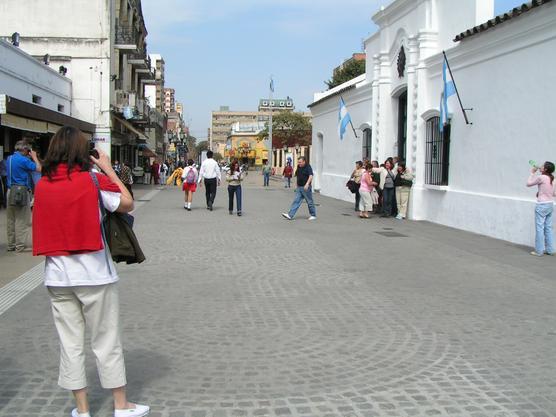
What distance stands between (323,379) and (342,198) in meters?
20.0

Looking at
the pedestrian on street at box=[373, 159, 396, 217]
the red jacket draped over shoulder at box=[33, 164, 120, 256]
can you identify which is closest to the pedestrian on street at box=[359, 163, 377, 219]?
the pedestrian on street at box=[373, 159, 396, 217]

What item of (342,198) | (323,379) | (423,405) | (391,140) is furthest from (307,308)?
(342,198)

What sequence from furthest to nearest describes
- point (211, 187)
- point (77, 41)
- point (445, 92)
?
point (77, 41) → point (211, 187) → point (445, 92)

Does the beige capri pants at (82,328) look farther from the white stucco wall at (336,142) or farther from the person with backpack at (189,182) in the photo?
the white stucco wall at (336,142)

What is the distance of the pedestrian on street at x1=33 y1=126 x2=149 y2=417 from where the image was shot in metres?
3.34

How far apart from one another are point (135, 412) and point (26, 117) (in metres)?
15.3

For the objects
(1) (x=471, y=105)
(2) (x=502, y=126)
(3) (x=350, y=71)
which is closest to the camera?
(2) (x=502, y=126)

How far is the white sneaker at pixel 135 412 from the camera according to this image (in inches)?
140

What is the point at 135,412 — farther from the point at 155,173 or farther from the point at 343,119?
the point at 155,173

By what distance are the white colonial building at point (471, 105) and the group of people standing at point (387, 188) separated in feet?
0.93

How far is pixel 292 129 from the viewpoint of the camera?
7006 centimetres

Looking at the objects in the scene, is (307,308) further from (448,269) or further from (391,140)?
(391,140)

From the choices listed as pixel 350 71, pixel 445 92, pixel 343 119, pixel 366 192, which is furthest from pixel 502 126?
pixel 350 71

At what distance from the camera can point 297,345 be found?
16.6 ft
